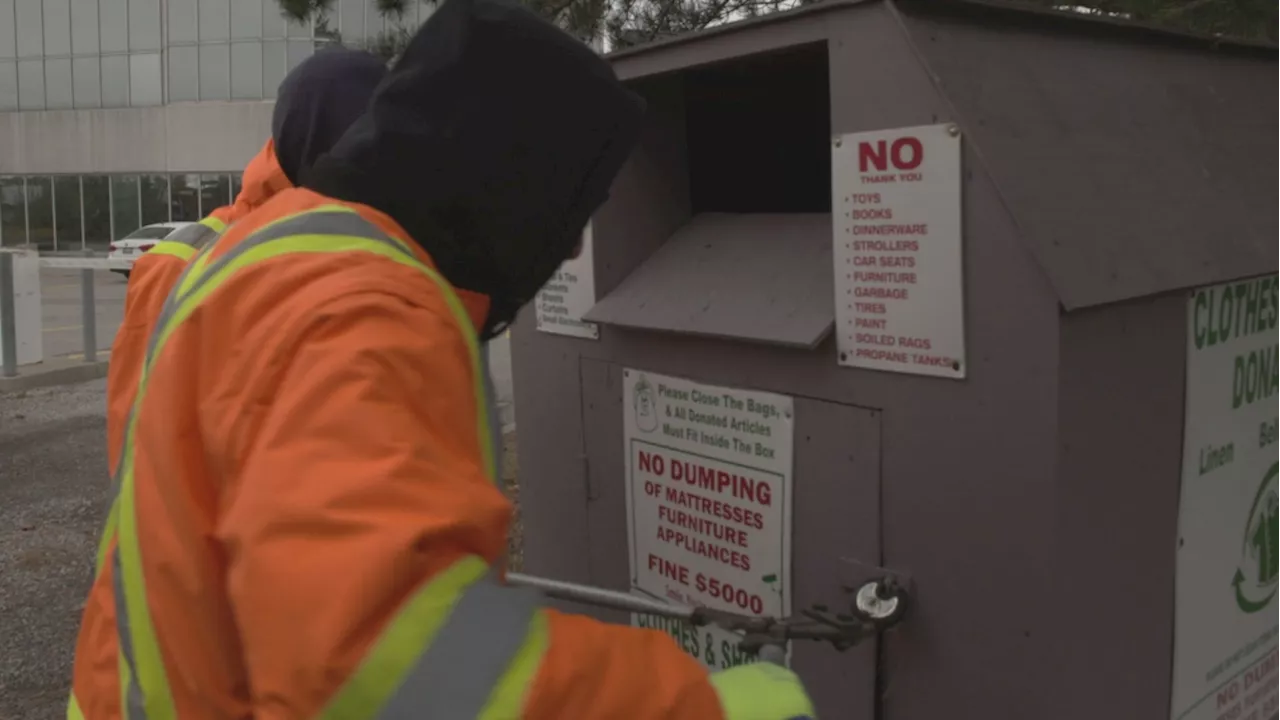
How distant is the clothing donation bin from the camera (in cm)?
183

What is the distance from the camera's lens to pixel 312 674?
0.88m

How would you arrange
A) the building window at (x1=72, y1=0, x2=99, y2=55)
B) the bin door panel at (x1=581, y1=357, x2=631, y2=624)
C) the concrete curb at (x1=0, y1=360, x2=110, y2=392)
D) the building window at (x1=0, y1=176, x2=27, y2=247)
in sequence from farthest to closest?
1. the building window at (x1=0, y1=176, x2=27, y2=247)
2. the building window at (x1=72, y1=0, x2=99, y2=55)
3. the concrete curb at (x1=0, y1=360, x2=110, y2=392)
4. the bin door panel at (x1=581, y1=357, x2=631, y2=624)

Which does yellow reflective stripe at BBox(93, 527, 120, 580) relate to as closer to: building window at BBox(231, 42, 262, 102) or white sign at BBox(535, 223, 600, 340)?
white sign at BBox(535, 223, 600, 340)

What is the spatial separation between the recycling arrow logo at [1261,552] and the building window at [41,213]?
33227mm

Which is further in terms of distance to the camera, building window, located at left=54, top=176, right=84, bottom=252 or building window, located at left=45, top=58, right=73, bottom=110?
building window, located at left=54, top=176, right=84, bottom=252

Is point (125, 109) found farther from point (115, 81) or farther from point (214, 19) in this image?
point (214, 19)

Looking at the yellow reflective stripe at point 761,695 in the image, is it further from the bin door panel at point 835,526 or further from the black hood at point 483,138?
the bin door panel at point 835,526

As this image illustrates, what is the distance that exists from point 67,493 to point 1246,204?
609 cm

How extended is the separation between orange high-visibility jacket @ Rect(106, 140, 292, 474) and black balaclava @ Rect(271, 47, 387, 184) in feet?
1.21

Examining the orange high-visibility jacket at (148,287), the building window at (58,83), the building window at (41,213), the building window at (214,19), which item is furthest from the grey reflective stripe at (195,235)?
the building window at (41,213)

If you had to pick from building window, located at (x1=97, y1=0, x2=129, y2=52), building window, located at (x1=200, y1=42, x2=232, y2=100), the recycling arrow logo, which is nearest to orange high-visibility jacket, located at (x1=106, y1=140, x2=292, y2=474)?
the recycling arrow logo

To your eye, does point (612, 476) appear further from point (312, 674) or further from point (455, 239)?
point (312, 674)

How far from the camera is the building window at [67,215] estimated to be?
30.4m

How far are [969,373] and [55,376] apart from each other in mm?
9521
